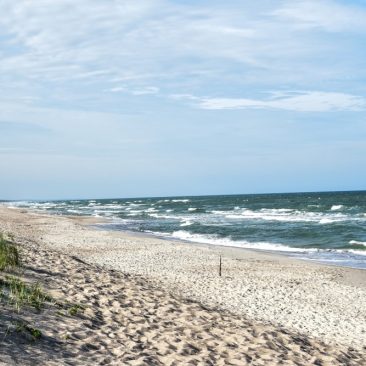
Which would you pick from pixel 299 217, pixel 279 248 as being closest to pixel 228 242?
pixel 279 248

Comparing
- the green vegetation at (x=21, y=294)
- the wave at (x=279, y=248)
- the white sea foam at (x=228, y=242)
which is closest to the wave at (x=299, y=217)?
the white sea foam at (x=228, y=242)

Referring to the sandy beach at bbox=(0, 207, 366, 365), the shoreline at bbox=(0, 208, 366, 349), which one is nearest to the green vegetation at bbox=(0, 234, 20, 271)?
the sandy beach at bbox=(0, 207, 366, 365)

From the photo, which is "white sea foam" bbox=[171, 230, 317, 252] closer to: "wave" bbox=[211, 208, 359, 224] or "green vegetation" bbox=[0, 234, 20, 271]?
"wave" bbox=[211, 208, 359, 224]

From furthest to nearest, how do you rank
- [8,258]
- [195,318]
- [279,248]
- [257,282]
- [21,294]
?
[279,248] → [257,282] → [8,258] → [195,318] → [21,294]

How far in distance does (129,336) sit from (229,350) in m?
1.46

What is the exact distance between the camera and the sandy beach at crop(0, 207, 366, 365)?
7176 millimetres

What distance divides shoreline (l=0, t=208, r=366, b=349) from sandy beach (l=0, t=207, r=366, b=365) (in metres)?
0.03

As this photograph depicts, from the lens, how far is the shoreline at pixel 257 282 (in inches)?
439

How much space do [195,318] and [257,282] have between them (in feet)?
21.9

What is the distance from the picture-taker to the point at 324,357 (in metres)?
8.29

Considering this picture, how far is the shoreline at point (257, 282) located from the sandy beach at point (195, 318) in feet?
0.11

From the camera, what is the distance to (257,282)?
51.4 feet

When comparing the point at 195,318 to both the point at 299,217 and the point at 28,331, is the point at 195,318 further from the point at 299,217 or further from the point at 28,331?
the point at 299,217

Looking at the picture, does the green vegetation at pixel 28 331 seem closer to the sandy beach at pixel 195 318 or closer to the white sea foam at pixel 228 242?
the sandy beach at pixel 195 318
